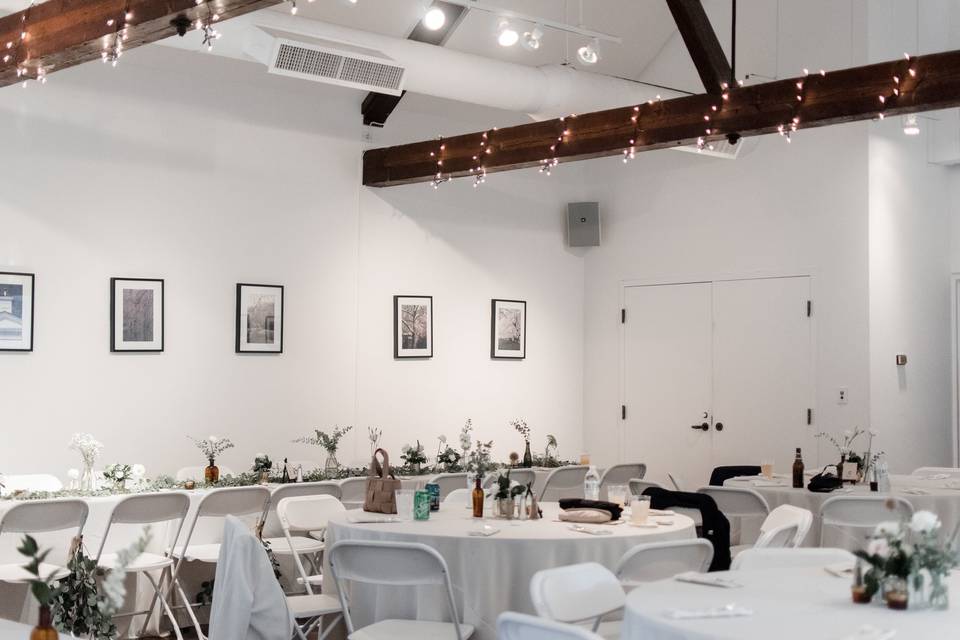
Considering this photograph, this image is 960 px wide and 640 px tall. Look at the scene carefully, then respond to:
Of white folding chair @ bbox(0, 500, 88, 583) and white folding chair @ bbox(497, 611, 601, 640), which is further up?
white folding chair @ bbox(497, 611, 601, 640)

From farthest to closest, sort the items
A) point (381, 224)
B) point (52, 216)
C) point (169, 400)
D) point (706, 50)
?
point (381, 224)
point (169, 400)
point (52, 216)
point (706, 50)

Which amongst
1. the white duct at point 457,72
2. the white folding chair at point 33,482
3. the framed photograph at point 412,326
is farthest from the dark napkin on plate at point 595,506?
the framed photograph at point 412,326

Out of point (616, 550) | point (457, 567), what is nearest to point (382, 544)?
point (457, 567)

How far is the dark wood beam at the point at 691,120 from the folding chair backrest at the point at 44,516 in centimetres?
411

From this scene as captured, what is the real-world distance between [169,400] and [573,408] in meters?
4.24

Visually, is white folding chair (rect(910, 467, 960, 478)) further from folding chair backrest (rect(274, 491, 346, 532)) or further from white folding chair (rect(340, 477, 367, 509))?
folding chair backrest (rect(274, 491, 346, 532))

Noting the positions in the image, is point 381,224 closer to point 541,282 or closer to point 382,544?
point 541,282

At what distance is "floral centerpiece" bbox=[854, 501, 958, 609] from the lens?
3170 mm

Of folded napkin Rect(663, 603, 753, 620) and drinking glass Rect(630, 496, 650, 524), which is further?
drinking glass Rect(630, 496, 650, 524)

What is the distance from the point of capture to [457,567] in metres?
4.76

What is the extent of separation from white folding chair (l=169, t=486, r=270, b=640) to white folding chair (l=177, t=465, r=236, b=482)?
0.95 m

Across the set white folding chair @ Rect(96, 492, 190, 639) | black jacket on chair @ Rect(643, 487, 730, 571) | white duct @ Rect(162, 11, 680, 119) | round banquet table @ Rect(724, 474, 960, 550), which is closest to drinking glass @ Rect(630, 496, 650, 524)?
black jacket on chair @ Rect(643, 487, 730, 571)

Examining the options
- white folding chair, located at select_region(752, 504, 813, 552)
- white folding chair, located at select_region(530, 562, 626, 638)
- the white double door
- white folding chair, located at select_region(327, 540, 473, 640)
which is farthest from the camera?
the white double door

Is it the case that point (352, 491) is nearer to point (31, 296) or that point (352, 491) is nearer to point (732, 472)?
point (31, 296)
